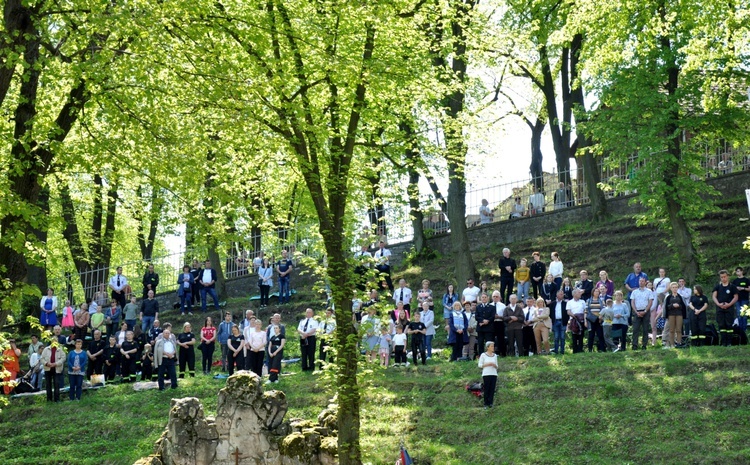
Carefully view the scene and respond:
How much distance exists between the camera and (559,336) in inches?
872

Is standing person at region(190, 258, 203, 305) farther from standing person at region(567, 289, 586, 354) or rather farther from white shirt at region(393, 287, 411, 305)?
standing person at region(567, 289, 586, 354)

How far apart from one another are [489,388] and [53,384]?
10596 millimetres

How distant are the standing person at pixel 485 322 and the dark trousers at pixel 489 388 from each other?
8.93 feet

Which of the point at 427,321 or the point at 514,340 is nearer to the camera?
the point at 514,340

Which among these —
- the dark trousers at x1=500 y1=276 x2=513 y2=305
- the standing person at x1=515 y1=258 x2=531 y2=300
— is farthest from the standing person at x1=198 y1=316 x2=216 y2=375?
the standing person at x1=515 y1=258 x2=531 y2=300

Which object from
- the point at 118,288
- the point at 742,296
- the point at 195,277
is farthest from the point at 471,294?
the point at 118,288

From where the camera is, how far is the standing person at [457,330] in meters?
22.6

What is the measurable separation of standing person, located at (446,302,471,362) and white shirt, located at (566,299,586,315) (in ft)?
7.56

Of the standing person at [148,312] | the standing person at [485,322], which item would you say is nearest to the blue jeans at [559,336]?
the standing person at [485,322]

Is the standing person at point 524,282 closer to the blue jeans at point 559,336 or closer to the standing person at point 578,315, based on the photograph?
the blue jeans at point 559,336

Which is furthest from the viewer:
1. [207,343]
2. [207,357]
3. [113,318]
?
[113,318]

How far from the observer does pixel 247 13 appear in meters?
16.7

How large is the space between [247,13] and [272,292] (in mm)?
15826

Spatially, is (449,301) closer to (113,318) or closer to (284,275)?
(284,275)
